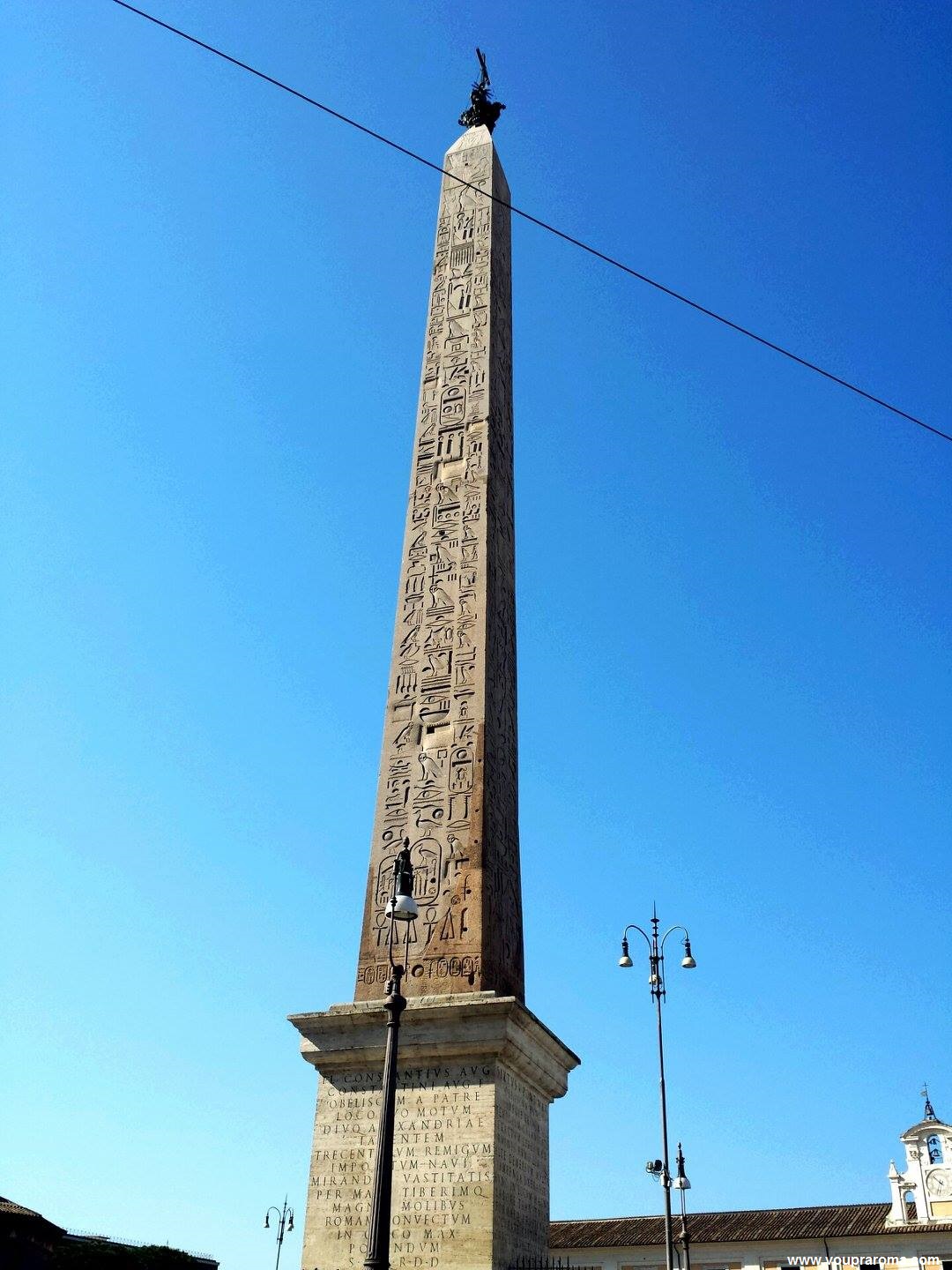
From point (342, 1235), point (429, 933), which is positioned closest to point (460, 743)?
point (429, 933)

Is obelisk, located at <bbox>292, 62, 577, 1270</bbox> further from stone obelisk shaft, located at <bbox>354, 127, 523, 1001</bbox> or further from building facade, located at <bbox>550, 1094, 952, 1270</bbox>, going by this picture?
building facade, located at <bbox>550, 1094, 952, 1270</bbox>

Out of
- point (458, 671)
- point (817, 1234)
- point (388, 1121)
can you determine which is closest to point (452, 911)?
point (458, 671)

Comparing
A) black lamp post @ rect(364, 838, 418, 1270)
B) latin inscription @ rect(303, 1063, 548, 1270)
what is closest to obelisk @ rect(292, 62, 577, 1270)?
latin inscription @ rect(303, 1063, 548, 1270)

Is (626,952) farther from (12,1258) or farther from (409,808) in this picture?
(12,1258)

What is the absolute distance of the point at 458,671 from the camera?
10469 mm

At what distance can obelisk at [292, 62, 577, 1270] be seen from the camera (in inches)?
328

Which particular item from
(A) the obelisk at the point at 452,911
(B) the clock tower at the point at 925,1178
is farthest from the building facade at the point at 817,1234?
(A) the obelisk at the point at 452,911

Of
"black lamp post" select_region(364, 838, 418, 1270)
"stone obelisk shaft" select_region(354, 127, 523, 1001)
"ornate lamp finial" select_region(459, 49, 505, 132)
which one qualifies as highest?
"ornate lamp finial" select_region(459, 49, 505, 132)

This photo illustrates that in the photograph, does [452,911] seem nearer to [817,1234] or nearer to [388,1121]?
[388,1121]

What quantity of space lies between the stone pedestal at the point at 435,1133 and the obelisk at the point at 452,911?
0.05 ft

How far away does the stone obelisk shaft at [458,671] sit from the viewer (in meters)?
9.41

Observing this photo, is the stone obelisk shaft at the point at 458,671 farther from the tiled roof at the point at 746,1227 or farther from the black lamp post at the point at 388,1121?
the tiled roof at the point at 746,1227

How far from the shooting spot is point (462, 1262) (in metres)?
7.89

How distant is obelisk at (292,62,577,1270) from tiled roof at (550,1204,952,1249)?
34518mm
